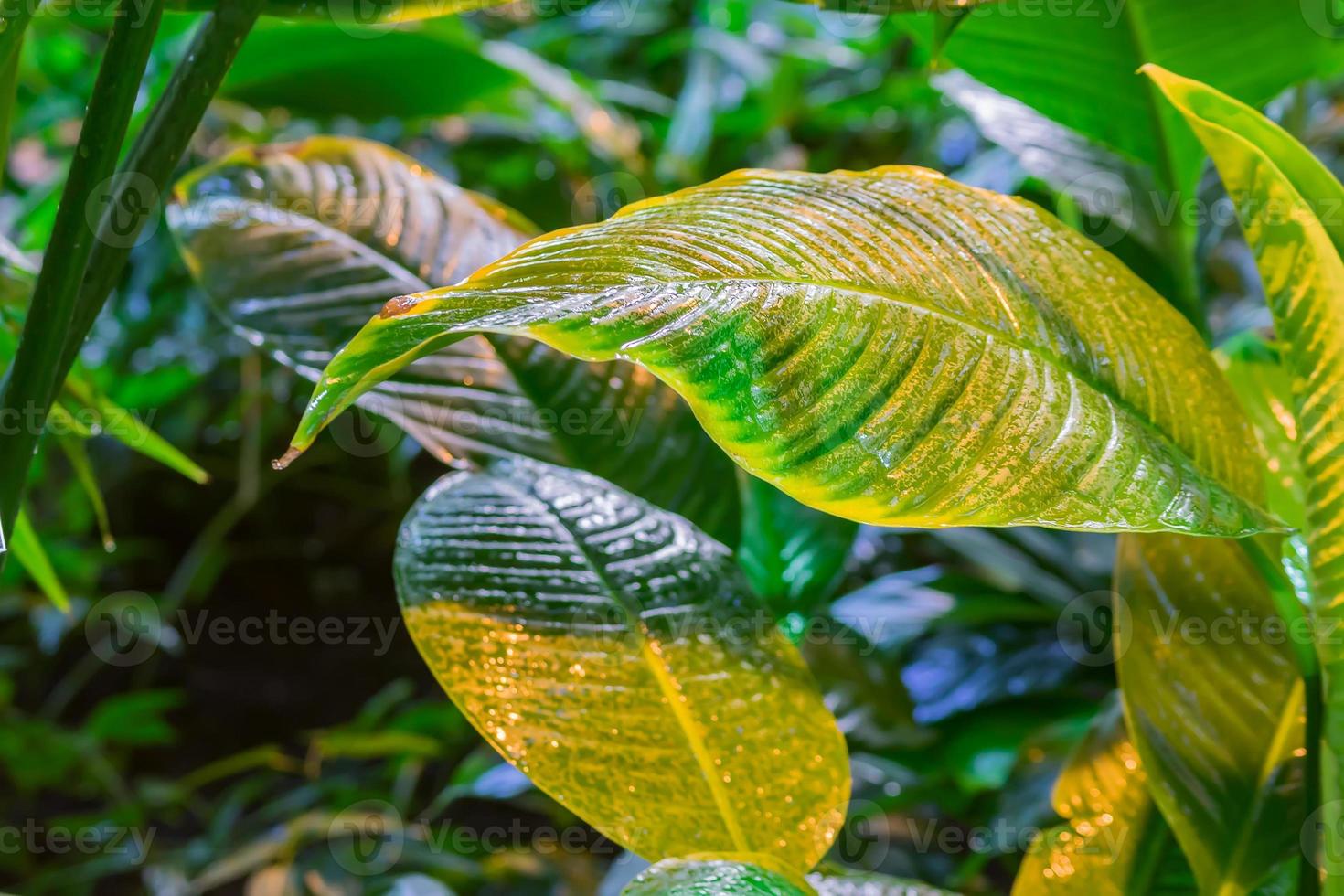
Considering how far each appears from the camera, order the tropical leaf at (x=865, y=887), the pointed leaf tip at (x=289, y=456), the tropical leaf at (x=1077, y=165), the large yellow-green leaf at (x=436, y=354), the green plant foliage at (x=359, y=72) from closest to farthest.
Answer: the pointed leaf tip at (x=289, y=456) < the tropical leaf at (x=865, y=887) < the large yellow-green leaf at (x=436, y=354) < the tropical leaf at (x=1077, y=165) < the green plant foliage at (x=359, y=72)

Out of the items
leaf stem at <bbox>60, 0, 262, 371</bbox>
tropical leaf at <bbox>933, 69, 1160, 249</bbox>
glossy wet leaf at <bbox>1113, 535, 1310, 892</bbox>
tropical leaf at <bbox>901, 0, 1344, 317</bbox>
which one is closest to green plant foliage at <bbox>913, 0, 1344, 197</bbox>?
tropical leaf at <bbox>901, 0, 1344, 317</bbox>

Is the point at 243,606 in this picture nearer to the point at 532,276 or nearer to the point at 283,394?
the point at 283,394

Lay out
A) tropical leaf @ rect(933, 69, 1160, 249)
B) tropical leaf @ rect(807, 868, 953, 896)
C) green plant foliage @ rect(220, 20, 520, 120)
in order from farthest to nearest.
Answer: green plant foliage @ rect(220, 20, 520, 120), tropical leaf @ rect(933, 69, 1160, 249), tropical leaf @ rect(807, 868, 953, 896)

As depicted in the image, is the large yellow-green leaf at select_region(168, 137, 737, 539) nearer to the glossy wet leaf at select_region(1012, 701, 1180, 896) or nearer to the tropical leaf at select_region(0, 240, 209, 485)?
the tropical leaf at select_region(0, 240, 209, 485)

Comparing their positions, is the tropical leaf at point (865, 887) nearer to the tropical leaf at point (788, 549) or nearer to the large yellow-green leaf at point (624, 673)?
the large yellow-green leaf at point (624, 673)

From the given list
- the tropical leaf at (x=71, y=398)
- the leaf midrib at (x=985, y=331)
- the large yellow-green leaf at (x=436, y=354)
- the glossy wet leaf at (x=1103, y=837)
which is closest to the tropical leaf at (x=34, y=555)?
the tropical leaf at (x=71, y=398)

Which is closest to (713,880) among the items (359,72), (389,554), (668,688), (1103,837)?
(668,688)

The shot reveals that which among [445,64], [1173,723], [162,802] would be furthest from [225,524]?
[1173,723]

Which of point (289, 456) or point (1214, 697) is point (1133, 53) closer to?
point (1214, 697)
